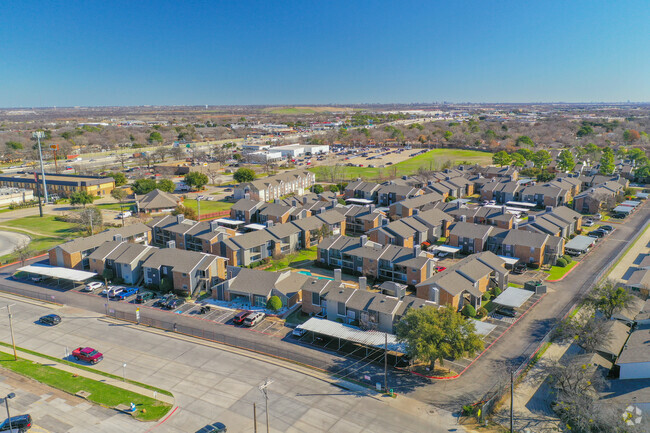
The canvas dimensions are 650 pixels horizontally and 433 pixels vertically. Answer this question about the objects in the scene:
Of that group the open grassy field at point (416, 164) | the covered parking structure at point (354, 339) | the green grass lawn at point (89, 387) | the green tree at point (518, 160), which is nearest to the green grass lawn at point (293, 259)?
the covered parking structure at point (354, 339)

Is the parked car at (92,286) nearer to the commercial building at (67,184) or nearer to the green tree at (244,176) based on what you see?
the commercial building at (67,184)

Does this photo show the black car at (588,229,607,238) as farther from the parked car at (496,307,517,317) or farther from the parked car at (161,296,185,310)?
the parked car at (161,296,185,310)

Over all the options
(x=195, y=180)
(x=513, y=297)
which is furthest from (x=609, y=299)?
(x=195, y=180)

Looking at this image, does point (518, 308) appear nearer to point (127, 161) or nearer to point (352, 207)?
point (352, 207)

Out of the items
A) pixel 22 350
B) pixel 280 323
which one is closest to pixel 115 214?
pixel 22 350

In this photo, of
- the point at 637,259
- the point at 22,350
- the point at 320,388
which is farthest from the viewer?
the point at 637,259

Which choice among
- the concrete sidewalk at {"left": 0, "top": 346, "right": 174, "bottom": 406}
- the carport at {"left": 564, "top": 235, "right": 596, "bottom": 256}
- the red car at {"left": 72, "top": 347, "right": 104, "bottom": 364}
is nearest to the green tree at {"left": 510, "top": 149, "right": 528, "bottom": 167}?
the carport at {"left": 564, "top": 235, "right": 596, "bottom": 256}
